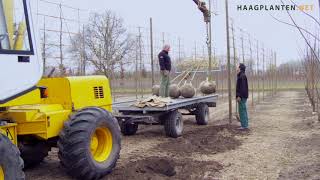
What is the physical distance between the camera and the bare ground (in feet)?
23.1

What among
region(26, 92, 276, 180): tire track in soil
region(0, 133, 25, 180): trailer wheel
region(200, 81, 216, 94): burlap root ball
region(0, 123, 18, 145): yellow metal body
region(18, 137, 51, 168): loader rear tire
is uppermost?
region(200, 81, 216, 94): burlap root ball

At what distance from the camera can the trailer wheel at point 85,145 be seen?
6.08m

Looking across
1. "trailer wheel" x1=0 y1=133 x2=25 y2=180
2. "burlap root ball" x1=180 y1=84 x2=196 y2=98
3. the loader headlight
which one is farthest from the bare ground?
"trailer wheel" x1=0 y1=133 x2=25 y2=180

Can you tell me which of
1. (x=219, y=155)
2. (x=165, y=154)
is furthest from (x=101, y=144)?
(x=219, y=155)

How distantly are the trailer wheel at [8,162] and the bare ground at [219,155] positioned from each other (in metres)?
1.98

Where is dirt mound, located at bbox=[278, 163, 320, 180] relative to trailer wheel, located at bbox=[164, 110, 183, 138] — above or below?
below

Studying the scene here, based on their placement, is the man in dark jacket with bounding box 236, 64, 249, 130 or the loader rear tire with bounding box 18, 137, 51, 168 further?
the man in dark jacket with bounding box 236, 64, 249, 130

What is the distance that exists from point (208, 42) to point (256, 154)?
6085mm

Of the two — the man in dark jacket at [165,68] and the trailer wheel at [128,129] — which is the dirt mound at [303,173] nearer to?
the trailer wheel at [128,129]

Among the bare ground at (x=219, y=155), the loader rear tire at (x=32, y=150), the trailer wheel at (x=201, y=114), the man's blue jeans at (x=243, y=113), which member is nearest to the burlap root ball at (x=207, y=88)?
the trailer wheel at (x=201, y=114)

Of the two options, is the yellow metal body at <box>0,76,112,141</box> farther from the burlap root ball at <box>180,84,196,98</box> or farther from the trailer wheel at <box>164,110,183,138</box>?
the burlap root ball at <box>180,84,196,98</box>

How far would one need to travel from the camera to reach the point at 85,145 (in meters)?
6.14

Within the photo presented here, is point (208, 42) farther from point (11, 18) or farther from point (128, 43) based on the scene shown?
point (128, 43)

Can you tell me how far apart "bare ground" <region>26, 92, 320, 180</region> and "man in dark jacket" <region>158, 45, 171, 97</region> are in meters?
1.06
